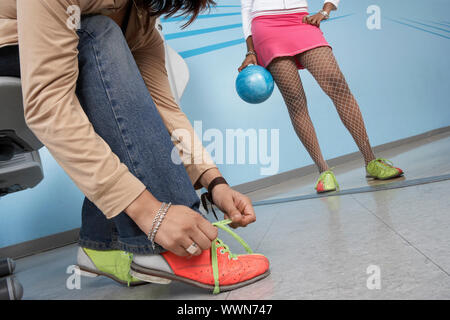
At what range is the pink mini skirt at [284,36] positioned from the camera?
5.38 feet

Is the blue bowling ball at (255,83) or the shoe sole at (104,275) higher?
the blue bowling ball at (255,83)

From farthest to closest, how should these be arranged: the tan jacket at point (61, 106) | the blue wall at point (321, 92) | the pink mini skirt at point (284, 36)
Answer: the blue wall at point (321, 92) → the pink mini skirt at point (284, 36) → the tan jacket at point (61, 106)

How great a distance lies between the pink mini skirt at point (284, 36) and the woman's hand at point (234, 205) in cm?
107

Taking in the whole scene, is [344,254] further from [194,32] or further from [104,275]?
[194,32]

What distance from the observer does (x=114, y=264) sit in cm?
81

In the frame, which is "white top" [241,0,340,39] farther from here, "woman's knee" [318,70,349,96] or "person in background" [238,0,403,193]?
"woman's knee" [318,70,349,96]

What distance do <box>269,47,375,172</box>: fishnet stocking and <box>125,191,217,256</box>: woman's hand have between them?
3.92ft

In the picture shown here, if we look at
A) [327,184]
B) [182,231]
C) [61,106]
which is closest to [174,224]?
[182,231]

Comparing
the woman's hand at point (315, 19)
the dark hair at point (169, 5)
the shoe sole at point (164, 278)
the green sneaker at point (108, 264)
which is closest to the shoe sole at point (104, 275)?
the green sneaker at point (108, 264)

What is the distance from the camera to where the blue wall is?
1.88 meters

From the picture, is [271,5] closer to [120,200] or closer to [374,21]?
[120,200]

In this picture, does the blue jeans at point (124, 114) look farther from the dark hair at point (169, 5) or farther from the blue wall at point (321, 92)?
the blue wall at point (321, 92)

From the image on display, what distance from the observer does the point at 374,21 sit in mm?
3309

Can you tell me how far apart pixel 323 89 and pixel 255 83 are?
301mm
